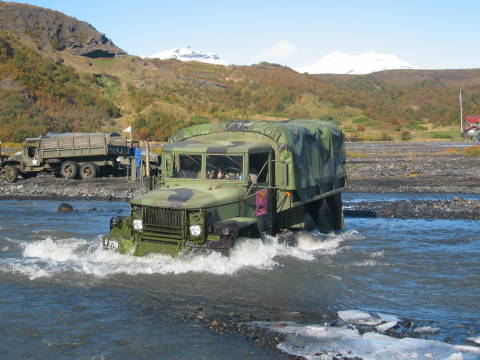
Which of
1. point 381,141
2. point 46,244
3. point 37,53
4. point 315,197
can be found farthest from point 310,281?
point 37,53

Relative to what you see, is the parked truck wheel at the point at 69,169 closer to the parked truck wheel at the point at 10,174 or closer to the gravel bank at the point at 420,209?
the parked truck wheel at the point at 10,174

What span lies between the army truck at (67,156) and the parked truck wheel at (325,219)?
16853 mm

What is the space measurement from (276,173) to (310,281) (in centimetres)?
221

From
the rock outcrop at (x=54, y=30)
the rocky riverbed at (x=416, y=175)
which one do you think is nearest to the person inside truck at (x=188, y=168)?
the rocky riverbed at (x=416, y=175)

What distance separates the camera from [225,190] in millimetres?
10836

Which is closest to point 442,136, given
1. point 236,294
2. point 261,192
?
point 261,192

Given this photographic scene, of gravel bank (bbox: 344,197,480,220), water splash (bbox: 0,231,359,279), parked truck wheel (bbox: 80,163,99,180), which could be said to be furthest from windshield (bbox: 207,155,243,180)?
parked truck wheel (bbox: 80,163,99,180)

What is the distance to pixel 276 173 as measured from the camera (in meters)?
11.7

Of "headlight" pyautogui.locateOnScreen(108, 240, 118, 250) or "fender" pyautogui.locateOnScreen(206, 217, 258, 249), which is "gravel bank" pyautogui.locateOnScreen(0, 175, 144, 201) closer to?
"headlight" pyautogui.locateOnScreen(108, 240, 118, 250)

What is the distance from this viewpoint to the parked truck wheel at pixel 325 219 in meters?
14.3

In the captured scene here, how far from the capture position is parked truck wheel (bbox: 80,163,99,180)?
97.5 ft

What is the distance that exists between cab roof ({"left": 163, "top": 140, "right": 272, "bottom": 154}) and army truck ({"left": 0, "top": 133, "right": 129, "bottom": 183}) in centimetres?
1870

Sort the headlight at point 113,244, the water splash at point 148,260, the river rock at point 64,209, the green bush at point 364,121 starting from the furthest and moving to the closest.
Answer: the green bush at point 364,121 < the river rock at point 64,209 < the headlight at point 113,244 < the water splash at point 148,260

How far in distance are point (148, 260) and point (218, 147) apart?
2.29 m
